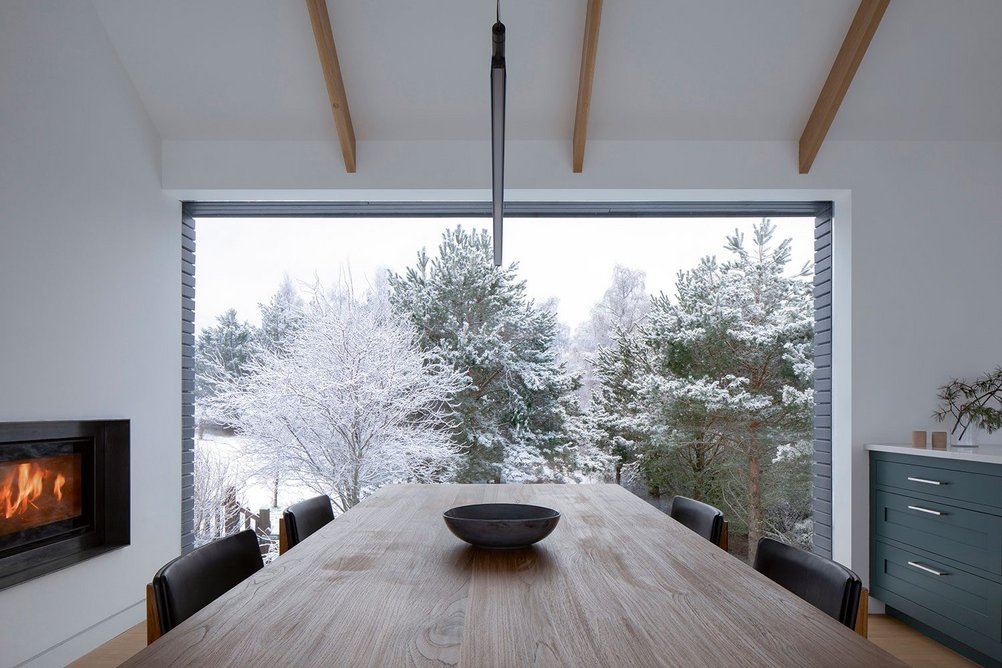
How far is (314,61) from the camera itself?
3.82 metres

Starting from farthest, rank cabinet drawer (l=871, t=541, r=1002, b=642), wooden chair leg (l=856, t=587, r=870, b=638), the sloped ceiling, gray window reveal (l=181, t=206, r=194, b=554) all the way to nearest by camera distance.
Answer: gray window reveal (l=181, t=206, r=194, b=554) → the sloped ceiling → cabinet drawer (l=871, t=541, r=1002, b=642) → wooden chair leg (l=856, t=587, r=870, b=638)

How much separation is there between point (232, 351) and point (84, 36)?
9.26 ft

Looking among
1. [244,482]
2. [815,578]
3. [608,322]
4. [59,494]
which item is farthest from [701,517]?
[244,482]

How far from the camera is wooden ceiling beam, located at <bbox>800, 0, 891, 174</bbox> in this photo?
3498 millimetres

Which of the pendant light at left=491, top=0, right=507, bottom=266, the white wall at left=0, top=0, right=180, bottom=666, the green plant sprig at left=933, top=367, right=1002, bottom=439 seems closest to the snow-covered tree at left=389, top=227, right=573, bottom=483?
the white wall at left=0, top=0, right=180, bottom=666

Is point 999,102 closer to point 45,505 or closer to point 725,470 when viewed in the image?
point 725,470

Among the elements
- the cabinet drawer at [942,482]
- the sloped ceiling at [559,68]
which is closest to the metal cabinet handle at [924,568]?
the cabinet drawer at [942,482]

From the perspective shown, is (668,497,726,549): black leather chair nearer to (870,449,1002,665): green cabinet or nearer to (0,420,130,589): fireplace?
(870,449,1002,665): green cabinet

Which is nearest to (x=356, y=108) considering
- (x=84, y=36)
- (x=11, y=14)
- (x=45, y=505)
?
(x=84, y=36)

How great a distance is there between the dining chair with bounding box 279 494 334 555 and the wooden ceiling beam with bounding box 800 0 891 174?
10.3 ft

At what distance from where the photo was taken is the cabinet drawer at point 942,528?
3053mm

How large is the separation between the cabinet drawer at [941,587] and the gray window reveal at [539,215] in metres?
0.53

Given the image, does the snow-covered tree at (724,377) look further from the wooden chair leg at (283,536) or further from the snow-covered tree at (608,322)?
the wooden chair leg at (283,536)

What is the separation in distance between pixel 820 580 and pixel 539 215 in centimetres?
325
